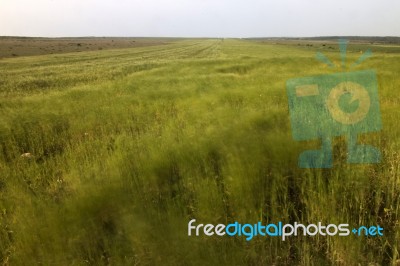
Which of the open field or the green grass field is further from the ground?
the open field

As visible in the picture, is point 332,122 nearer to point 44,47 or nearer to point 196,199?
point 196,199

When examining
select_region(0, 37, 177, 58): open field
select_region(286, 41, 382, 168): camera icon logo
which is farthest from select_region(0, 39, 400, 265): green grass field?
select_region(0, 37, 177, 58): open field

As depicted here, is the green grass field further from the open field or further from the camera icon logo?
the open field

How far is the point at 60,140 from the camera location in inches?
275

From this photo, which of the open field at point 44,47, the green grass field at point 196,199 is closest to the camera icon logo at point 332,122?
the green grass field at point 196,199

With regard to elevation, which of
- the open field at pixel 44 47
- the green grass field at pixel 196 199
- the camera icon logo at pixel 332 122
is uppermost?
the open field at pixel 44 47

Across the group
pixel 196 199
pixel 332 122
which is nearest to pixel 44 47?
pixel 332 122

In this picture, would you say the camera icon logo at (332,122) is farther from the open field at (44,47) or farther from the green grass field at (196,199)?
the open field at (44,47)

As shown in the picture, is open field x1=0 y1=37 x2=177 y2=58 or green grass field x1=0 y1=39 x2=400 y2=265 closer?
green grass field x1=0 y1=39 x2=400 y2=265

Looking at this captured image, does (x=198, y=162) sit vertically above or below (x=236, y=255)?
above

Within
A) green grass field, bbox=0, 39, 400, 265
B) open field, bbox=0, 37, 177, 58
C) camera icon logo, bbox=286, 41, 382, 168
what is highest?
open field, bbox=0, 37, 177, 58

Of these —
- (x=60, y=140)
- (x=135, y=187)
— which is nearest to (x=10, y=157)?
(x=60, y=140)

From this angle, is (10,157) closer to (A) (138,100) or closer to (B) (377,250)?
(A) (138,100)

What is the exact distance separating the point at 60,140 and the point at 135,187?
3.80 m
